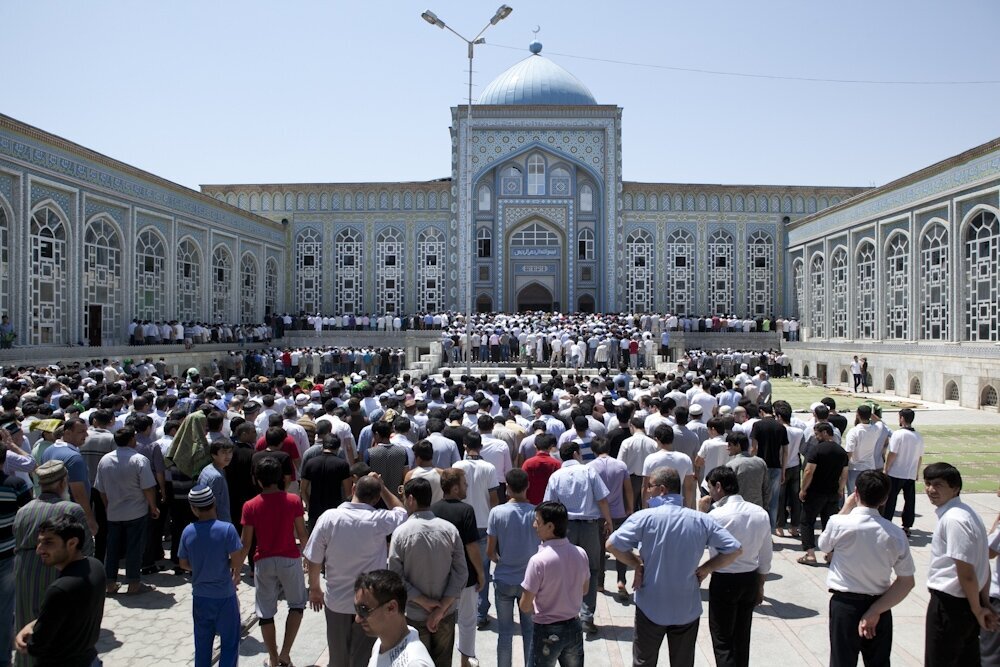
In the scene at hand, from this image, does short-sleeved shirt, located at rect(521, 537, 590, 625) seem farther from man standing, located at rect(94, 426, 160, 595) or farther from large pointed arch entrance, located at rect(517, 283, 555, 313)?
large pointed arch entrance, located at rect(517, 283, 555, 313)

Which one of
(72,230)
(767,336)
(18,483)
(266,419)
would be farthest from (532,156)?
(18,483)

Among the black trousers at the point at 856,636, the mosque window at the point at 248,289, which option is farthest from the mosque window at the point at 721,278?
the black trousers at the point at 856,636

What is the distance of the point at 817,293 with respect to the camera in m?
30.8

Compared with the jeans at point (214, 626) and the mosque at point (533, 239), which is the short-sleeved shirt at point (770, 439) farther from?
the mosque at point (533, 239)

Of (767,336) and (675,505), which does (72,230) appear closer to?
(675,505)

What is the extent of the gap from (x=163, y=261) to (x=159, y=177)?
2.87 m

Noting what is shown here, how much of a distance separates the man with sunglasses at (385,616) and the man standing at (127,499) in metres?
4.08

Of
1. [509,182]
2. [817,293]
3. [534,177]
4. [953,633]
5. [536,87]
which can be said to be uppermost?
[536,87]

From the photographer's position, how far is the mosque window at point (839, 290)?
28141mm

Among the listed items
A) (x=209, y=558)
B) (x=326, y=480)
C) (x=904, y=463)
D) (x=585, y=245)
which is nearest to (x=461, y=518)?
(x=209, y=558)

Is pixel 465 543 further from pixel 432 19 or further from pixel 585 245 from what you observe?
pixel 585 245

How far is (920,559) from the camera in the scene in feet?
22.8

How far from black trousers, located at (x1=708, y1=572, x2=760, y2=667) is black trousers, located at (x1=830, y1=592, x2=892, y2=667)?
1.55ft

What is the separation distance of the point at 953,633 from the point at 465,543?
2706 mm
